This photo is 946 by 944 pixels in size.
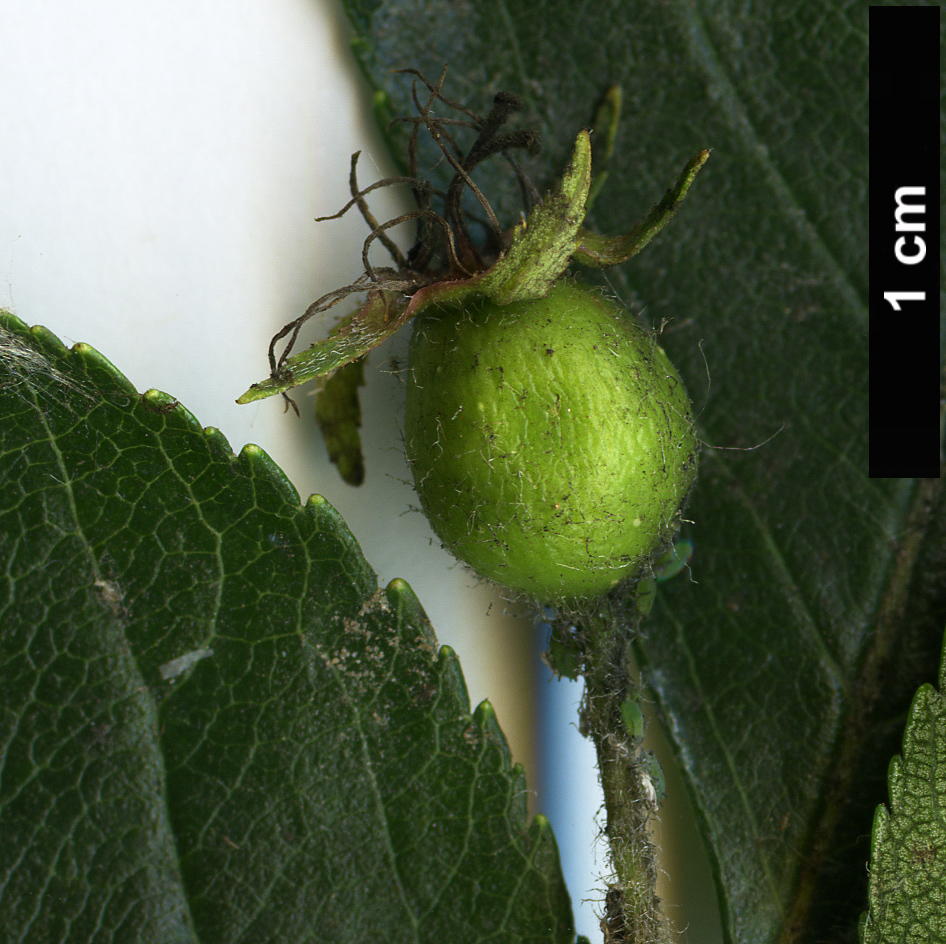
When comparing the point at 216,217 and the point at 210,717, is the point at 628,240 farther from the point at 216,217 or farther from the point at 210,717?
the point at 210,717

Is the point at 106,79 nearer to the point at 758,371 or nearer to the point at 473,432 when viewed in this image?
the point at 473,432

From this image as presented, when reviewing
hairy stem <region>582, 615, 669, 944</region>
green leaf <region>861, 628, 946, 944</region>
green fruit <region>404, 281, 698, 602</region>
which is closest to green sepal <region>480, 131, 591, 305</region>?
green fruit <region>404, 281, 698, 602</region>

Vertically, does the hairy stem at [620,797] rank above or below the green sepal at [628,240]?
below

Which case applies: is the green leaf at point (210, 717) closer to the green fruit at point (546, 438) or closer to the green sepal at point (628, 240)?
the green fruit at point (546, 438)

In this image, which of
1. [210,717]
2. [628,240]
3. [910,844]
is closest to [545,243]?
[628,240]

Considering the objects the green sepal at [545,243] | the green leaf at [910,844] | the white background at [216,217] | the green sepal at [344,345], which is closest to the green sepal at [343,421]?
the white background at [216,217]

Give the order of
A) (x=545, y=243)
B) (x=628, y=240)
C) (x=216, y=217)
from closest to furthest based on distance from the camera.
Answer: (x=545, y=243)
(x=628, y=240)
(x=216, y=217)
